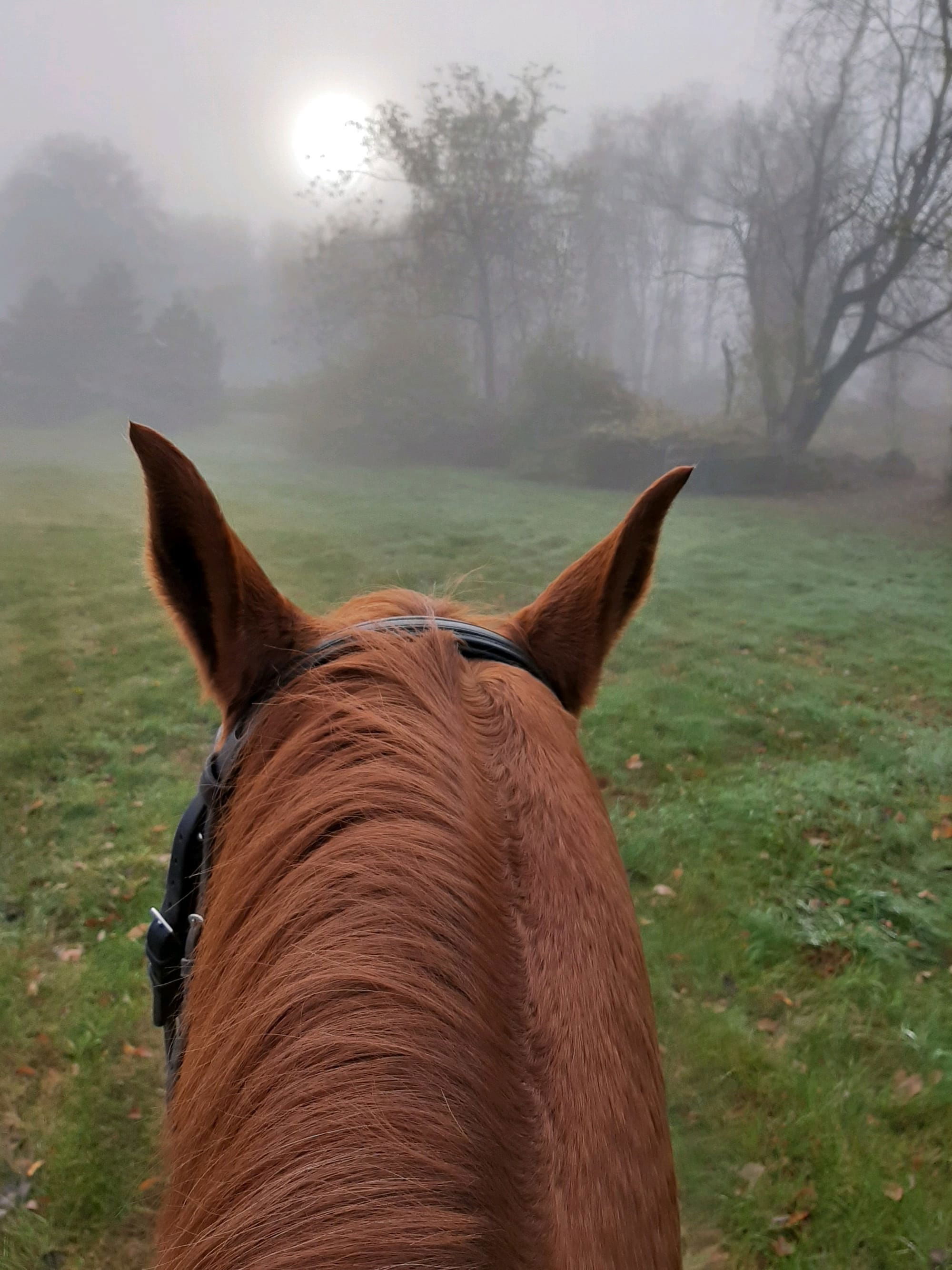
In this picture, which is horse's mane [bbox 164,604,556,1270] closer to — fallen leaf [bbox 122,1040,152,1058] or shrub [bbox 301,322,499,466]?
fallen leaf [bbox 122,1040,152,1058]

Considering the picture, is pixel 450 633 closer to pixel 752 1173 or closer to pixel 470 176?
pixel 752 1173

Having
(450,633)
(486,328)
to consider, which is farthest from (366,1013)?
(486,328)

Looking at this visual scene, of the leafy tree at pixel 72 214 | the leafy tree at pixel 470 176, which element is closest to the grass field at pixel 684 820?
the leafy tree at pixel 72 214

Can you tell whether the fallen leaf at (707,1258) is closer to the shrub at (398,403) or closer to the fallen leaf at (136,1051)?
the fallen leaf at (136,1051)

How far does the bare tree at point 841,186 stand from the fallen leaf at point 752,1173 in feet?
13.4

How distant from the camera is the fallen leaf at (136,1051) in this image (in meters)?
1.93

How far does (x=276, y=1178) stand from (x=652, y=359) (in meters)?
4.58

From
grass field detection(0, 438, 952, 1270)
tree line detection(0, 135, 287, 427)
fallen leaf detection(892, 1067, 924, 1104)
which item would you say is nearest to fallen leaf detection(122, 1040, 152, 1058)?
grass field detection(0, 438, 952, 1270)

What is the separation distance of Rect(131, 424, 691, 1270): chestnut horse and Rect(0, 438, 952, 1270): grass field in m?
1.20

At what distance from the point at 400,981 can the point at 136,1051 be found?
194 cm

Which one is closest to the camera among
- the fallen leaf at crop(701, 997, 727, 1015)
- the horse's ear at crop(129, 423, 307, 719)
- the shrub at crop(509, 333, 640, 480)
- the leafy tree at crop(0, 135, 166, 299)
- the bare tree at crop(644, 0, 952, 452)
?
the horse's ear at crop(129, 423, 307, 719)

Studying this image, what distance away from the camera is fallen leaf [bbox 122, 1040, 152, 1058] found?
1.93 meters

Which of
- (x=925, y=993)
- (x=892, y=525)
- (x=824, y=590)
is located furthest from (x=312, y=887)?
(x=892, y=525)

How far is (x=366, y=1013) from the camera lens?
17.5 inches
